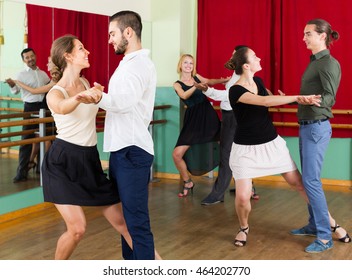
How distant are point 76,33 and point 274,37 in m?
2.31

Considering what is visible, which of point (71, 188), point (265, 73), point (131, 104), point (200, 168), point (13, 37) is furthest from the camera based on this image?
point (265, 73)

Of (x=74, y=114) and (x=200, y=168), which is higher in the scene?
(x=74, y=114)

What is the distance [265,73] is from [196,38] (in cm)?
100

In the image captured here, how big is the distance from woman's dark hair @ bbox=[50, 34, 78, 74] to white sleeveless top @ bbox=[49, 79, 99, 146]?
157 millimetres

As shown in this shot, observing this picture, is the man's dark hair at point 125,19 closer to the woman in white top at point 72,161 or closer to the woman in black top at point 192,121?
the woman in white top at point 72,161

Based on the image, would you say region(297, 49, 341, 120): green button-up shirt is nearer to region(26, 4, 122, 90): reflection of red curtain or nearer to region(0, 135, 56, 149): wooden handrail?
region(0, 135, 56, 149): wooden handrail

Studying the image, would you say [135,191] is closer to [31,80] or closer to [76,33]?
[31,80]

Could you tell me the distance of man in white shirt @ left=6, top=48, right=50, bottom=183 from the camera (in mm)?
4881

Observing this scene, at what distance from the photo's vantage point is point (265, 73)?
21.2 ft

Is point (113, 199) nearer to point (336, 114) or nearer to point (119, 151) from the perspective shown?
point (119, 151)

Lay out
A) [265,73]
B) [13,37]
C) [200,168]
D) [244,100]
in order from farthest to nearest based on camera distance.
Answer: [265,73]
[200,168]
[13,37]
[244,100]

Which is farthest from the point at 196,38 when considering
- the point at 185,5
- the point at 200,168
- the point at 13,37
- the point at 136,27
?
the point at 136,27

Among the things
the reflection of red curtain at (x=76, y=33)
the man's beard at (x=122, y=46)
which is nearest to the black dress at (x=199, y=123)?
the reflection of red curtain at (x=76, y=33)

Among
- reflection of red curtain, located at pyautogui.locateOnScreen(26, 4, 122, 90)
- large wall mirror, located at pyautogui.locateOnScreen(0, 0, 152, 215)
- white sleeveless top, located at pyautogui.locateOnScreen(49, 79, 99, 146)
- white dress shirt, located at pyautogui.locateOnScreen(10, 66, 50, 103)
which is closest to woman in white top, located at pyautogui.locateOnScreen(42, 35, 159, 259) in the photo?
white sleeveless top, located at pyautogui.locateOnScreen(49, 79, 99, 146)
